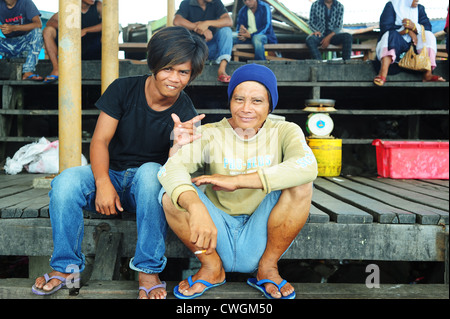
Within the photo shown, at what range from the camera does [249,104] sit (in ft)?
6.19

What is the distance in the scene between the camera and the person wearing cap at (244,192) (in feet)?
5.55

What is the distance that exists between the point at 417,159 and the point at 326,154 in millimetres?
939

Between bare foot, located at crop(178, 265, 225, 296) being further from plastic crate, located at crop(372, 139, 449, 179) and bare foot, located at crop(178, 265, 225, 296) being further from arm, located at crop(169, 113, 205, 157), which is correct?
plastic crate, located at crop(372, 139, 449, 179)

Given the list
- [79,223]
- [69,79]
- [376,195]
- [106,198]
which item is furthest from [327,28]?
[79,223]

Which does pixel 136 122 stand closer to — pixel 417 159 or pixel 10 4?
Answer: pixel 417 159

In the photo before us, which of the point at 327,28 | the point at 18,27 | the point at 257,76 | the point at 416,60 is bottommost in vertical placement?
the point at 257,76

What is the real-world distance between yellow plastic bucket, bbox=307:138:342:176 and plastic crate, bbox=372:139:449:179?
491mm

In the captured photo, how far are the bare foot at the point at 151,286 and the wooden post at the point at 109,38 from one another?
2439mm

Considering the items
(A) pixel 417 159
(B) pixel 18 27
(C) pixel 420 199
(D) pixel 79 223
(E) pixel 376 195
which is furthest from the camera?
(B) pixel 18 27

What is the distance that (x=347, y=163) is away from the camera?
525cm

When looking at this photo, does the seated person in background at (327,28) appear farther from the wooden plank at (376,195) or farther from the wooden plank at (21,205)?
the wooden plank at (21,205)

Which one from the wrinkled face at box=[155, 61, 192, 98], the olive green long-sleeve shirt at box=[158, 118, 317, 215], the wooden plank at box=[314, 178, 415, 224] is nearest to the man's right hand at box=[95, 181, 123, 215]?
the olive green long-sleeve shirt at box=[158, 118, 317, 215]

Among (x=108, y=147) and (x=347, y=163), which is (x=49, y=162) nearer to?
(x=108, y=147)

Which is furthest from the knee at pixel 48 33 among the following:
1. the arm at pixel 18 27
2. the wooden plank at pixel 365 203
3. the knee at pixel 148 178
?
the wooden plank at pixel 365 203
